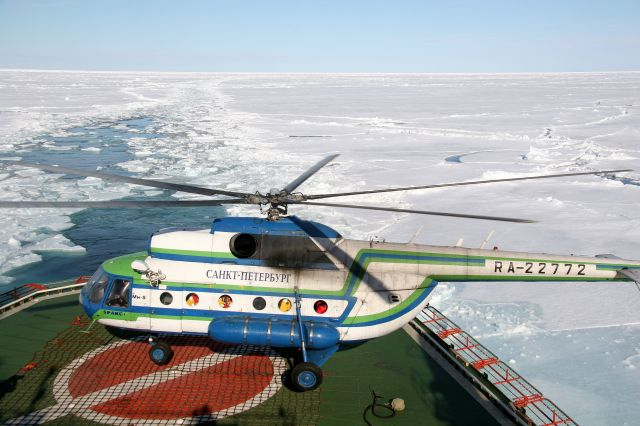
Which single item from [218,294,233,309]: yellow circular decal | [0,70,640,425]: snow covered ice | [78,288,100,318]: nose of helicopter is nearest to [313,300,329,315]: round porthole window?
[218,294,233,309]: yellow circular decal

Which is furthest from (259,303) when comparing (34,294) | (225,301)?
(34,294)

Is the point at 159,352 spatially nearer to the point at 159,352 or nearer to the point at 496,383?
the point at 159,352

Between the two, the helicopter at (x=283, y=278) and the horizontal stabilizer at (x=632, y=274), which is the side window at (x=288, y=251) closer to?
the helicopter at (x=283, y=278)

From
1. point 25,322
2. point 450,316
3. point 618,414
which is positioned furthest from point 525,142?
point 25,322

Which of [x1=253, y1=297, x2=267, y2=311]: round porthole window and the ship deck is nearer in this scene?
the ship deck

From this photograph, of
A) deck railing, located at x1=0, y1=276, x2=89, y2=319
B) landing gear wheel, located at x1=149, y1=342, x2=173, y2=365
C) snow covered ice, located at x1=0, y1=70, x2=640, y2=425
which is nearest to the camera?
landing gear wheel, located at x1=149, y1=342, x2=173, y2=365

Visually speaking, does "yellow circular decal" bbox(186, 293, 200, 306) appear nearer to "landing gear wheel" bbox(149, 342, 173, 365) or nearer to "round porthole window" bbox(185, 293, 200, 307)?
"round porthole window" bbox(185, 293, 200, 307)

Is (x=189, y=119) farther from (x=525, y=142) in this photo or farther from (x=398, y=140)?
(x=525, y=142)
